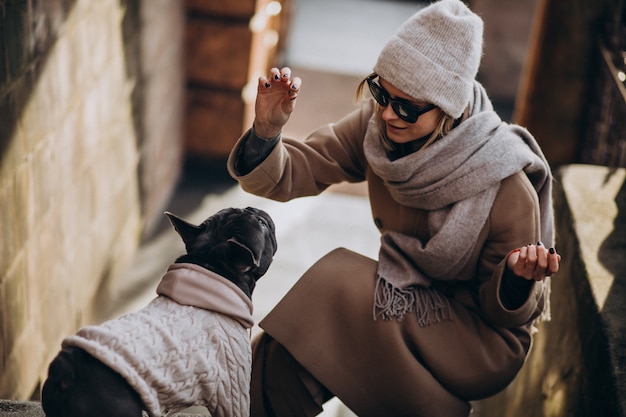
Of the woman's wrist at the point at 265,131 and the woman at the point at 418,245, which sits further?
the woman's wrist at the point at 265,131

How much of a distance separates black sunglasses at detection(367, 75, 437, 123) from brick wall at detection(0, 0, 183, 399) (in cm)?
131

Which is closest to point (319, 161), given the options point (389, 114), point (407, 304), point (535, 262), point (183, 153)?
point (389, 114)

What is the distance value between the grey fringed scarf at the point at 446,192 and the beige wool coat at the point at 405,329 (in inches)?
1.6

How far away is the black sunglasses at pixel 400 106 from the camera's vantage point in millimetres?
2576

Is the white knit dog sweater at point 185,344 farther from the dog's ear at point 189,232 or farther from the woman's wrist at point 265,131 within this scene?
the woman's wrist at point 265,131

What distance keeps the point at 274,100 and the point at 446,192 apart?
1.92ft

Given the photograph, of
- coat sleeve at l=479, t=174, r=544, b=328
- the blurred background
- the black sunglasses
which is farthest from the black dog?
the blurred background

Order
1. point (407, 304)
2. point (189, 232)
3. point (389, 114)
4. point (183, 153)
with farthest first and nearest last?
point (183, 153) → point (407, 304) → point (389, 114) → point (189, 232)

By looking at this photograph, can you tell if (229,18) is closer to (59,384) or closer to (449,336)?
(449,336)

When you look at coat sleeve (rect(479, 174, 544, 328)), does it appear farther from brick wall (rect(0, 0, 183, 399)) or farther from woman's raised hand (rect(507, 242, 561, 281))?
brick wall (rect(0, 0, 183, 399))

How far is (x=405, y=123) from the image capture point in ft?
8.60

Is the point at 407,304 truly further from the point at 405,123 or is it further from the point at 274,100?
the point at 274,100

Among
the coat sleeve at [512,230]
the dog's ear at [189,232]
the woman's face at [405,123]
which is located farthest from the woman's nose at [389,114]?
the dog's ear at [189,232]

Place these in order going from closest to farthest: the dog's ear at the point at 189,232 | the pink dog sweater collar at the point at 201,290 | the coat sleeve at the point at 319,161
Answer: the pink dog sweater collar at the point at 201,290
the dog's ear at the point at 189,232
the coat sleeve at the point at 319,161
